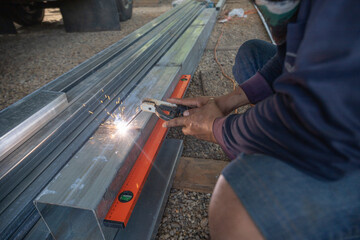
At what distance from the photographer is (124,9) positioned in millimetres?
5469

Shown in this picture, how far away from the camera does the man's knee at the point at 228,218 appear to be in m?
0.69

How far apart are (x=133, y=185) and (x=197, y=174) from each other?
1.59 feet

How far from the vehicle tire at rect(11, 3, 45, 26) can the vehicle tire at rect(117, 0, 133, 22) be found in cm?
170

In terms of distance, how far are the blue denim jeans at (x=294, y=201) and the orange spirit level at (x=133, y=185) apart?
52 centimetres

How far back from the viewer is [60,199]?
0.97m

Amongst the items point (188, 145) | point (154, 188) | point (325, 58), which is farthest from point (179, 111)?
point (325, 58)

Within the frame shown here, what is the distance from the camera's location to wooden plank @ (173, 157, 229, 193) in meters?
1.42

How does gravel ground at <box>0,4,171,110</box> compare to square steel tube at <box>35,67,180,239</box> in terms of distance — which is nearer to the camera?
square steel tube at <box>35,67,180,239</box>

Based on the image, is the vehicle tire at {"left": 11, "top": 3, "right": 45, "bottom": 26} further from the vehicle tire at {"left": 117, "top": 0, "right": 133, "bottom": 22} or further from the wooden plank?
the wooden plank

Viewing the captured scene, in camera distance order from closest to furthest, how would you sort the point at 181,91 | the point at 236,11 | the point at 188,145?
the point at 188,145 → the point at 181,91 → the point at 236,11

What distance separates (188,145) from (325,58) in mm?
1276

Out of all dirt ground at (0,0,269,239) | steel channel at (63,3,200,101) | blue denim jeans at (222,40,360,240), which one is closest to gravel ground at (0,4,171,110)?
dirt ground at (0,0,269,239)

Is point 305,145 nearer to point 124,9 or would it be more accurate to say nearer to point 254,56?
point 254,56

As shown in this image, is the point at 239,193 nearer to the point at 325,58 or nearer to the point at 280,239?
the point at 280,239
